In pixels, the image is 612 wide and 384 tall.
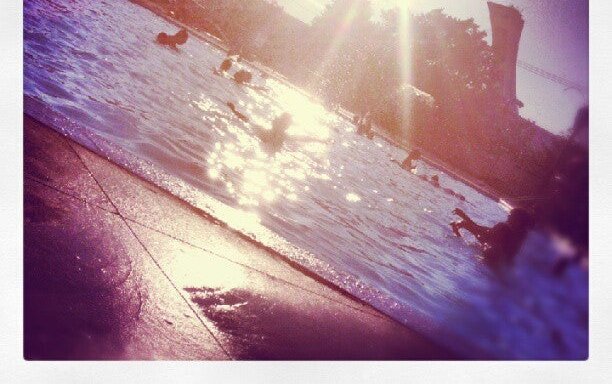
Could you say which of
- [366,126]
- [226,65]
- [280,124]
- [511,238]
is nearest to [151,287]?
[511,238]

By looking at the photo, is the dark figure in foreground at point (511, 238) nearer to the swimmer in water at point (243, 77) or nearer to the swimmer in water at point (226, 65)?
the swimmer in water at point (243, 77)

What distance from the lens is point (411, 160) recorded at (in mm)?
7004

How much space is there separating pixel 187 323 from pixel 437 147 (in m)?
4.98

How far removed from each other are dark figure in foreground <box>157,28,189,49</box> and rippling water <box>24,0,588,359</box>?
307mm

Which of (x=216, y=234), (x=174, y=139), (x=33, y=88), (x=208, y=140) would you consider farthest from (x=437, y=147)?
(x=33, y=88)

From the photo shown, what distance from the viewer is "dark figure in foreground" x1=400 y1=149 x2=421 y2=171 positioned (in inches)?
272

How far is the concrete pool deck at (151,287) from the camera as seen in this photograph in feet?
5.64

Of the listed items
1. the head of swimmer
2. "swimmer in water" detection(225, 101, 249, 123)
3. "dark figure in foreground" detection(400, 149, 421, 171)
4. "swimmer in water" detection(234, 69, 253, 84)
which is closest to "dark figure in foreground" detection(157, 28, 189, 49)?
"swimmer in water" detection(234, 69, 253, 84)

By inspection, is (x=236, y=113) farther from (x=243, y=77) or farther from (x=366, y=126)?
(x=243, y=77)

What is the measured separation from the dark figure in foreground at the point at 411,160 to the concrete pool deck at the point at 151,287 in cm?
503

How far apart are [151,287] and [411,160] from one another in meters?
5.81

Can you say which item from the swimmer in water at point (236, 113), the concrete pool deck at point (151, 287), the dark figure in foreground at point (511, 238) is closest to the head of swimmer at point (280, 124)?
the swimmer in water at point (236, 113)
